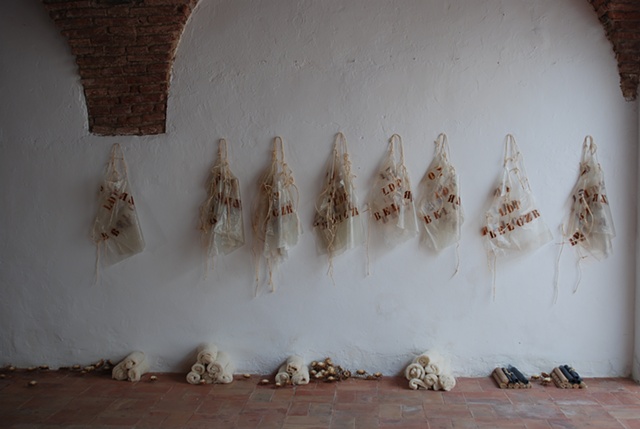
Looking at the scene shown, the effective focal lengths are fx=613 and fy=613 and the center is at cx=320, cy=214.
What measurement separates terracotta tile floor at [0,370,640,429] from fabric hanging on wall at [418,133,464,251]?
3.56ft

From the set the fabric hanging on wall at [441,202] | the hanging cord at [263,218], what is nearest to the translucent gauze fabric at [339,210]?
the hanging cord at [263,218]

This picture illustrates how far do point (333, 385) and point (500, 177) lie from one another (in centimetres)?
196

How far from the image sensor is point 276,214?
455 centimetres

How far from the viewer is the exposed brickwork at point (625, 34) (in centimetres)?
423

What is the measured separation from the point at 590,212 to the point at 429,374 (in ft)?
5.42

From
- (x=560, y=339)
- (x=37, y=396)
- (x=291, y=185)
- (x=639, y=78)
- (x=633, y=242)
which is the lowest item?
(x=37, y=396)

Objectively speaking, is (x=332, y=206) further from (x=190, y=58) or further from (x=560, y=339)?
(x=560, y=339)

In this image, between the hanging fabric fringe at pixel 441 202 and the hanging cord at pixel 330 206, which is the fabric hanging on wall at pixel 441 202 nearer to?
the hanging fabric fringe at pixel 441 202

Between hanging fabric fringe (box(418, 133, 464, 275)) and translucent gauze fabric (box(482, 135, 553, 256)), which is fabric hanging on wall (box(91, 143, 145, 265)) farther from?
translucent gauze fabric (box(482, 135, 553, 256))

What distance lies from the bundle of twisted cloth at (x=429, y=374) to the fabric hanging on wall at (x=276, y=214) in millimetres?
1220

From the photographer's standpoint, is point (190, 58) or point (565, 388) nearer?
point (565, 388)

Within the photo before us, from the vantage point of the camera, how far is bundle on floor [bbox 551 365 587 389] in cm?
436

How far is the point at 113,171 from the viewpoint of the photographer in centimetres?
473

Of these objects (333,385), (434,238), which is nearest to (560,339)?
(434,238)
